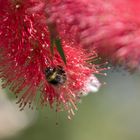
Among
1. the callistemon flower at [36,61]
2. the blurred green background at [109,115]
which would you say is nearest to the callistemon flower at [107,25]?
the callistemon flower at [36,61]

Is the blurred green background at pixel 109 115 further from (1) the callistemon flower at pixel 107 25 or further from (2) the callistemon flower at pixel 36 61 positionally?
(1) the callistemon flower at pixel 107 25

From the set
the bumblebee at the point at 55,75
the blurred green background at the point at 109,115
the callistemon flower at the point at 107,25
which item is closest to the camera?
the callistemon flower at the point at 107,25

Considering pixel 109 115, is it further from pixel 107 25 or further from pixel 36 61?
pixel 107 25

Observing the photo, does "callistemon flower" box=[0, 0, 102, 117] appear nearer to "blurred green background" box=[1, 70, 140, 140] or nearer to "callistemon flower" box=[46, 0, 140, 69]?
"callistemon flower" box=[46, 0, 140, 69]

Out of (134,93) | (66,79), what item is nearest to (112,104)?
(134,93)

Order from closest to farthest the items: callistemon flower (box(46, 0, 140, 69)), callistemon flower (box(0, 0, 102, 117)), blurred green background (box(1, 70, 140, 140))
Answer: callistemon flower (box(46, 0, 140, 69)), callistemon flower (box(0, 0, 102, 117)), blurred green background (box(1, 70, 140, 140))

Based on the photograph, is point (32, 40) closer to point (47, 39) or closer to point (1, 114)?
point (47, 39)

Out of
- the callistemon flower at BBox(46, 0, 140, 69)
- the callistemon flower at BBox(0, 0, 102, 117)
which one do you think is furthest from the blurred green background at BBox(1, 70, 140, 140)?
the callistemon flower at BBox(46, 0, 140, 69)
